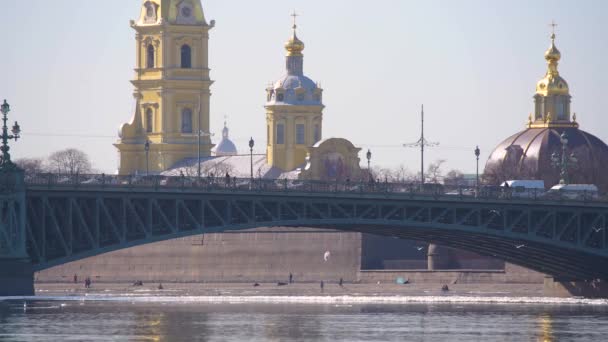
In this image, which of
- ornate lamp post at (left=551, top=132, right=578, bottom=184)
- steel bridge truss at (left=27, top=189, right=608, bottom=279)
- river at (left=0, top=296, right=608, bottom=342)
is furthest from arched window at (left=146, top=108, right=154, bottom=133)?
steel bridge truss at (left=27, top=189, right=608, bottom=279)

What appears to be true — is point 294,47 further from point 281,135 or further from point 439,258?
point 439,258

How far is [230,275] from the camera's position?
512 ft

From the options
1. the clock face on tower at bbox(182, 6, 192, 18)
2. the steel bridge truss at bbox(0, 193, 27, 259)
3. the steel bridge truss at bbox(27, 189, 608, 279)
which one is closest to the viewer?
the steel bridge truss at bbox(0, 193, 27, 259)

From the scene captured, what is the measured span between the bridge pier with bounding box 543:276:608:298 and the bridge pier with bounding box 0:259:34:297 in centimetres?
3281

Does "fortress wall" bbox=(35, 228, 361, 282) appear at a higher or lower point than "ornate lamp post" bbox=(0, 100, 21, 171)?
lower

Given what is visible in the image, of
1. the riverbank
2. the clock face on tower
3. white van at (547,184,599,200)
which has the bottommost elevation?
the riverbank

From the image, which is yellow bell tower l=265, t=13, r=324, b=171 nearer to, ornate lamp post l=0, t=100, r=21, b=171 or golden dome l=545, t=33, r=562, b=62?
golden dome l=545, t=33, r=562, b=62

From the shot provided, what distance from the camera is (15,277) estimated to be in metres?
110

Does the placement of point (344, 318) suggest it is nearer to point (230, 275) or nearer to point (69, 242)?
point (69, 242)

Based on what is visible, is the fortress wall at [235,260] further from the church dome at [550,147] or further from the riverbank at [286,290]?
the church dome at [550,147]

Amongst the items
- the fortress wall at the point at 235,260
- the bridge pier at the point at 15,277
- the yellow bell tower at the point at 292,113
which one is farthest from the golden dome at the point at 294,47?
the bridge pier at the point at 15,277

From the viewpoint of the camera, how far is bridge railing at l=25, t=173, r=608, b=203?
112 metres

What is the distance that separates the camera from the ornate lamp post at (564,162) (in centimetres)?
13362

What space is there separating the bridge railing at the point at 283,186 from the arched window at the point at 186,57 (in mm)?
68588
